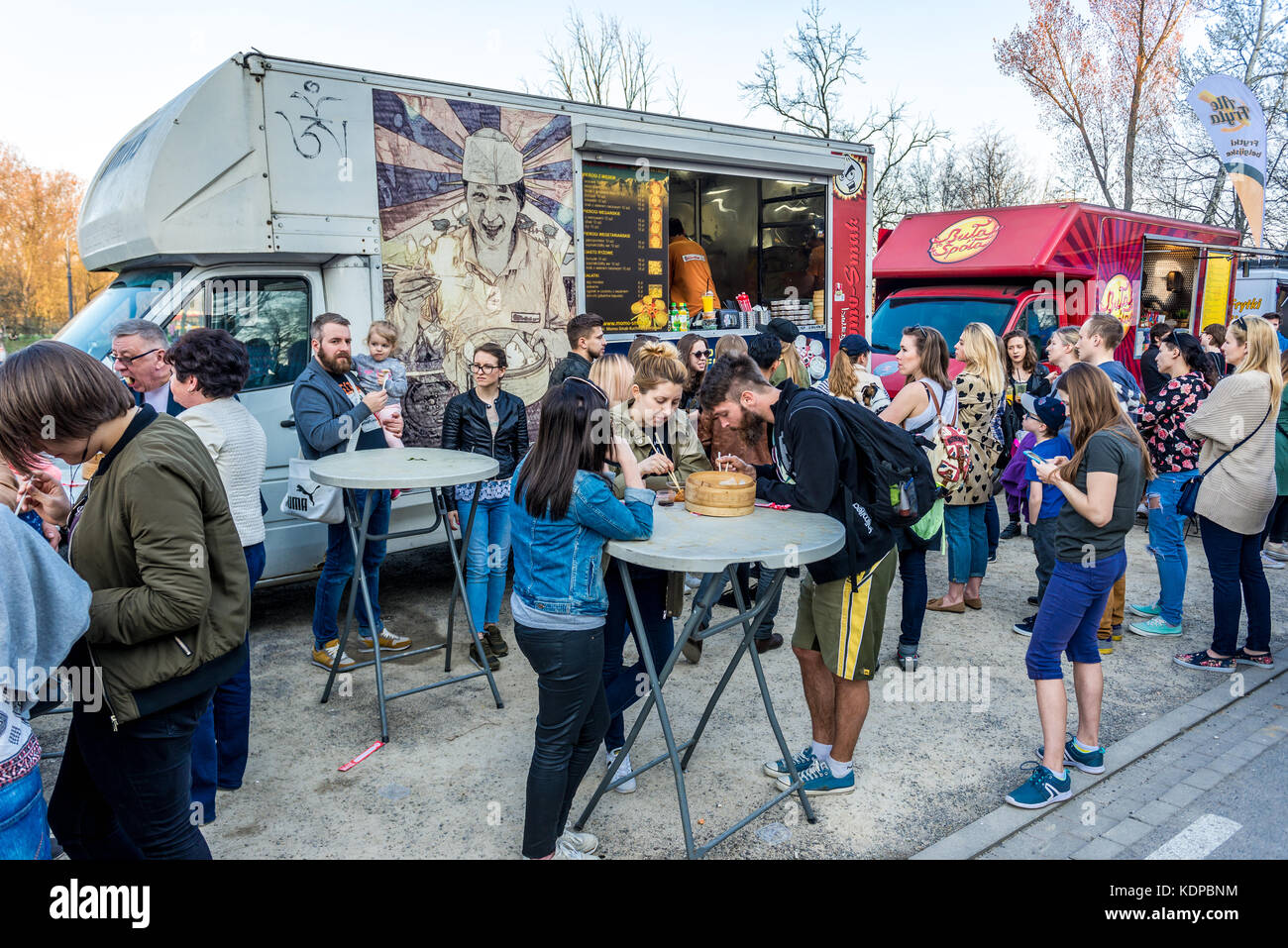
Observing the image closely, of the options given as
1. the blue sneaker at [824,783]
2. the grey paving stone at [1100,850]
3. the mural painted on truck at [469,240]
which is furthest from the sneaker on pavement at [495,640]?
the grey paving stone at [1100,850]

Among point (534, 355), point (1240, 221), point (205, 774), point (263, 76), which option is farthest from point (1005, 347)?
point (1240, 221)

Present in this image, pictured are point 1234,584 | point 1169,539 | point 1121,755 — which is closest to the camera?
point 1121,755

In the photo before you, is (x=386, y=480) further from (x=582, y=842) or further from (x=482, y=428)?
(x=582, y=842)

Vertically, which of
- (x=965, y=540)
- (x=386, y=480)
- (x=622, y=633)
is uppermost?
(x=386, y=480)

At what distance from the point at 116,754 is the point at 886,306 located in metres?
10.0

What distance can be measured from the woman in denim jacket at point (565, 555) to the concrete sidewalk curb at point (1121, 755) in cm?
148

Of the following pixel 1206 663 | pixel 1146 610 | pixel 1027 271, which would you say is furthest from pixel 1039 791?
pixel 1027 271

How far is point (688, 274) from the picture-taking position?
856cm

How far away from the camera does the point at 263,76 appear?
492 cm

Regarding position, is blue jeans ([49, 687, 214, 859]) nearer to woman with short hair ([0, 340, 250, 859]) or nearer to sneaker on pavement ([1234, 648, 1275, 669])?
woman with short hair ([0, 340, 250, 859])

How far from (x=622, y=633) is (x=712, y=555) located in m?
1.18

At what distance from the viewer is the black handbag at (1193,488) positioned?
4.81m

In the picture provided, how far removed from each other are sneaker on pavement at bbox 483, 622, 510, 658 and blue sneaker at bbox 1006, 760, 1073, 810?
115 inches
